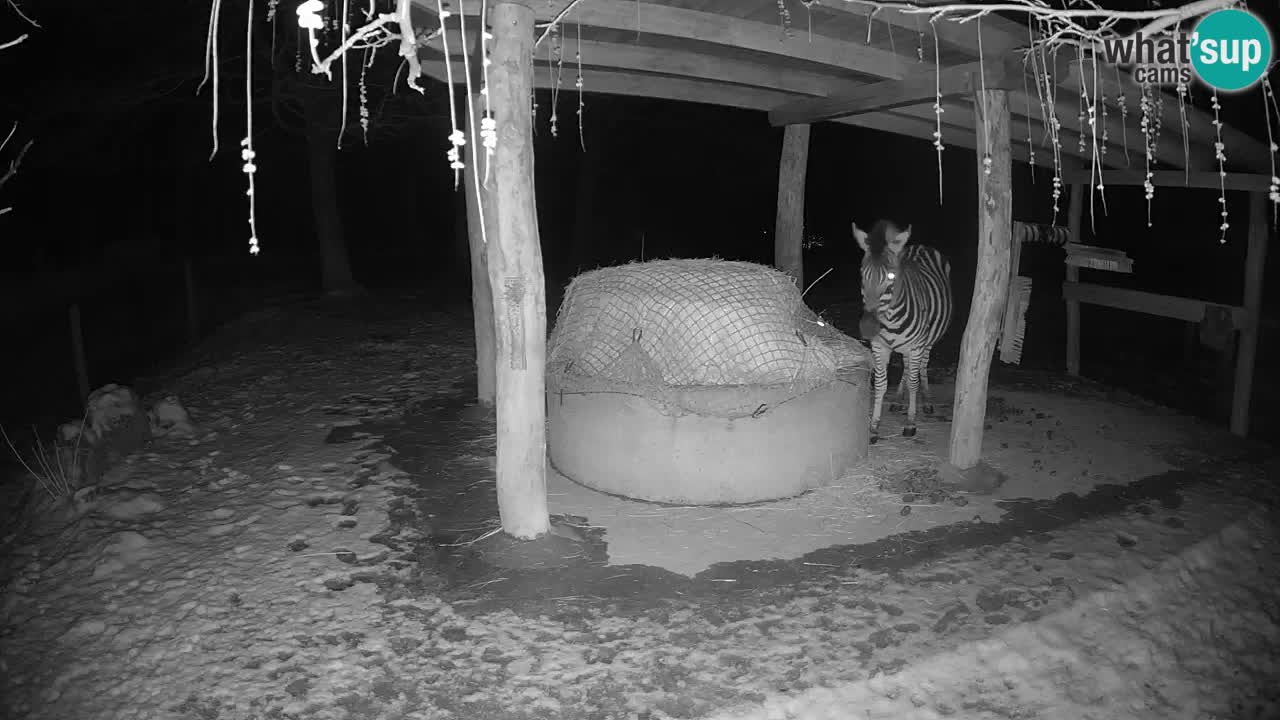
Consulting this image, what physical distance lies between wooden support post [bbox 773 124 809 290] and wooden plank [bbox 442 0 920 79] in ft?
8.15

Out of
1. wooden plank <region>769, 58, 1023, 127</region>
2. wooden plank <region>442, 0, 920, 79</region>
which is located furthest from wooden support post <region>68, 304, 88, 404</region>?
wooden plank <region>769, 58, 1023, 127</region>

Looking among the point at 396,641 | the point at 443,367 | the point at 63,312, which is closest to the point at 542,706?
the point at 396,641

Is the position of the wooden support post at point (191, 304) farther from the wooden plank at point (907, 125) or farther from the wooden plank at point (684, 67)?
the wooden plank at point (907, 125)

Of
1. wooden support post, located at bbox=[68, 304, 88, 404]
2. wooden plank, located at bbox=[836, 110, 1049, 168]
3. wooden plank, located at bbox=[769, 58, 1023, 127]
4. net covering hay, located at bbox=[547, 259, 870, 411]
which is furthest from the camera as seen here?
wooden support post, located at bbox=[68, 304, 88, 404]

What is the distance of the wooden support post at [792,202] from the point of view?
8.95m

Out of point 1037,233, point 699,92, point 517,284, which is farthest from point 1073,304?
point 517,284

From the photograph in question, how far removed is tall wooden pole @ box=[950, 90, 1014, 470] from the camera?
5.83m

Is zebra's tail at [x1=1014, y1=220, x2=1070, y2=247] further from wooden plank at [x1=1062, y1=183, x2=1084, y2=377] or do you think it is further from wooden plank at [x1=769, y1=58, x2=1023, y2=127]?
wooden plank at [x1=769, y1=58, x2=1023, y2=127]

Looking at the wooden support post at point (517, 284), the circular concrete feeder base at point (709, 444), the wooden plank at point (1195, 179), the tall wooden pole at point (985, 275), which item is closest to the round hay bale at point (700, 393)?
the circular concrete feeder base at point (709, 444)

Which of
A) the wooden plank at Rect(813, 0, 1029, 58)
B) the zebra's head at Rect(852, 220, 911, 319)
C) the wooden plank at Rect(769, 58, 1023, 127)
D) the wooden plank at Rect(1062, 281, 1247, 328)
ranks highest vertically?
the wooden plank at Rect(813, 0, 1029, 58)

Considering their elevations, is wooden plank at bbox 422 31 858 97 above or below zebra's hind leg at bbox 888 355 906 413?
above

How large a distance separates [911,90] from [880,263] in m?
1.47

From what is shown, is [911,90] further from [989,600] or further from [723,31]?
[989,600]

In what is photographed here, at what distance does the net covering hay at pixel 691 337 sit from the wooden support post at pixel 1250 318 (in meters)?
4.41
